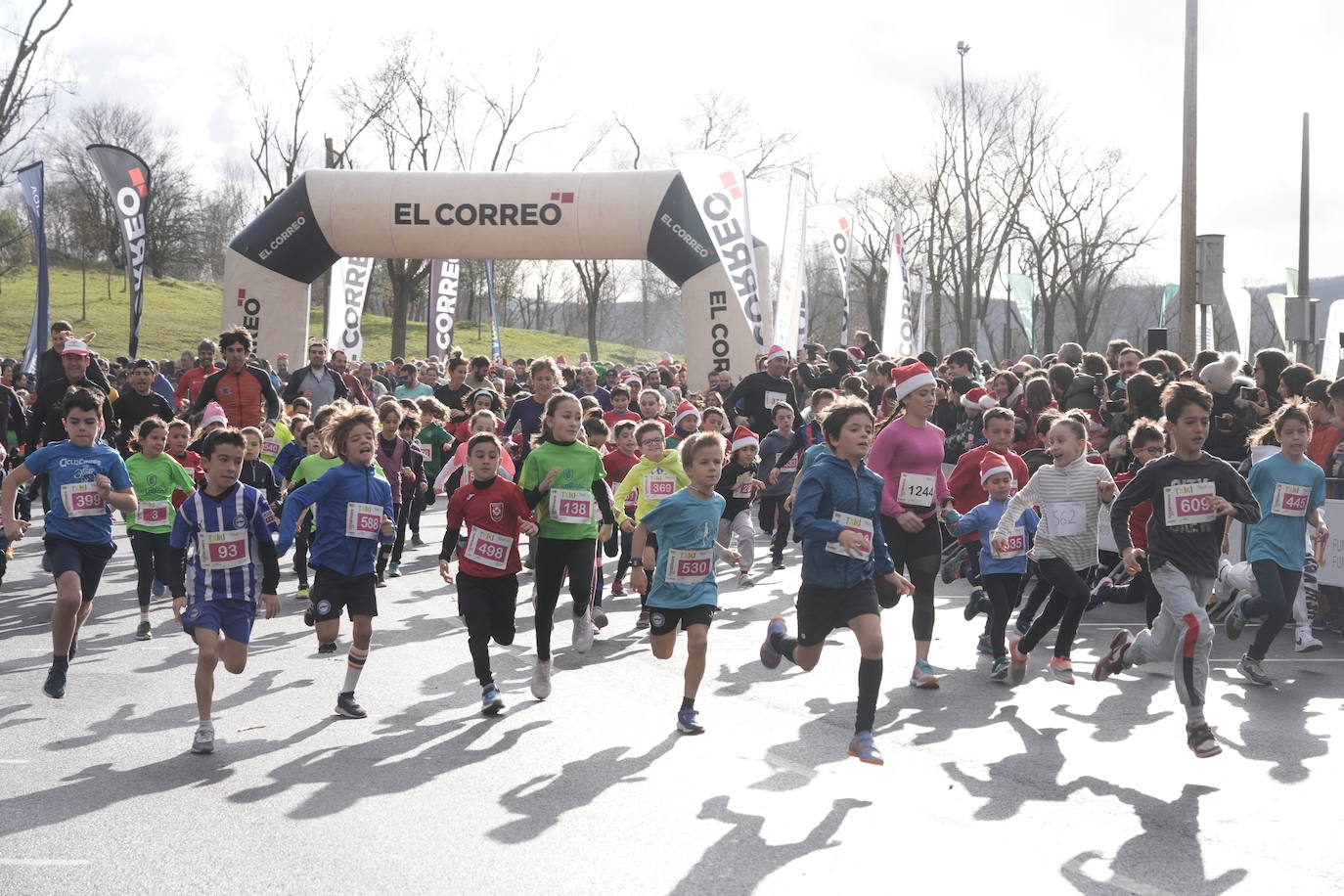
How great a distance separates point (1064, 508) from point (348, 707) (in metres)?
4.32

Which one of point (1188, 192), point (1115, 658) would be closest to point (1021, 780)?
point (1115, 658)

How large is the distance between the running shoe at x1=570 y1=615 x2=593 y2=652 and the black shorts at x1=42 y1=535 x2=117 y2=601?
3.04 m

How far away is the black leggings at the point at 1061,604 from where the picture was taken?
7.85 metres

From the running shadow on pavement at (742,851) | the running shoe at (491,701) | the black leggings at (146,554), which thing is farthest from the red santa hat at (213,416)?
the running shadow on pavement at (742,851)

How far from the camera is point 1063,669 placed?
313 inches

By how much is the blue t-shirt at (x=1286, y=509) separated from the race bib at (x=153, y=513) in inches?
303

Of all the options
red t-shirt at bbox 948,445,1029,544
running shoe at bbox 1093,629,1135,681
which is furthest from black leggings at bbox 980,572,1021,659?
running shoe at bbox 1093,629,1135,681

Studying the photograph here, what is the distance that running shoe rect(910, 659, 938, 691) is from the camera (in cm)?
800

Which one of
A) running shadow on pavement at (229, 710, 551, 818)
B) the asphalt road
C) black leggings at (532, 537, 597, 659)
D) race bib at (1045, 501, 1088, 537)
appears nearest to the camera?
the asphalt road

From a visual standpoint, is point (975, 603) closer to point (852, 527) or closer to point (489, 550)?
point (852, 527)

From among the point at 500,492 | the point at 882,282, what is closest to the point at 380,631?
the point at 500,492

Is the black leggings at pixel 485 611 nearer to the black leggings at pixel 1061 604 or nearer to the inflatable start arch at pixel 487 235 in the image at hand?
the black leggings at pixel 1061 604

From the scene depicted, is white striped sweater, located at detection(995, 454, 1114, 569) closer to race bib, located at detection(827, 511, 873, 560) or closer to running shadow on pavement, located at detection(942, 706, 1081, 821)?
running shadow on pavement, located at detection(942, 706, 1081, 821)

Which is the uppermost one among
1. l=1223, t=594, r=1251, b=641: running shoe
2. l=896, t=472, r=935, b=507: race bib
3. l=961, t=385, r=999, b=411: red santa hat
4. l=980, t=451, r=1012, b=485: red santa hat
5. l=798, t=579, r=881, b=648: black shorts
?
l=961, t=385, r=999, b=411: red santa hat
